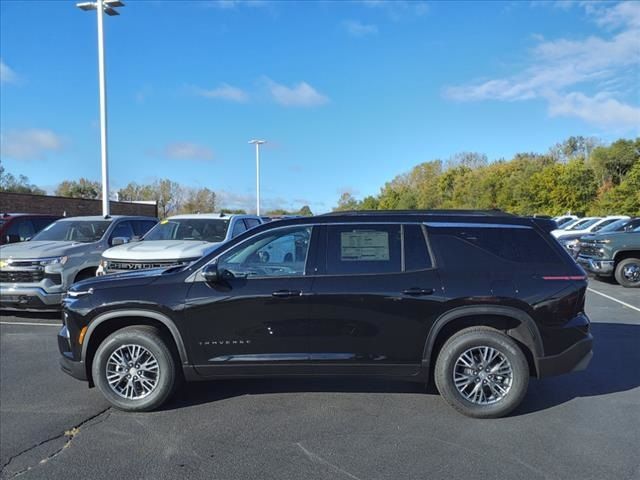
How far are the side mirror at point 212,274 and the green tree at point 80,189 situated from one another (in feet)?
219

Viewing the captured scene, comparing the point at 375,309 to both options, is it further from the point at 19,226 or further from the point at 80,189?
the point at 80,189

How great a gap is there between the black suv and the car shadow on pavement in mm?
552

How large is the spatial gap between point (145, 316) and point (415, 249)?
255cm

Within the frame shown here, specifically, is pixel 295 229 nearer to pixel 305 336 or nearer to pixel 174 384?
pixel 305 336

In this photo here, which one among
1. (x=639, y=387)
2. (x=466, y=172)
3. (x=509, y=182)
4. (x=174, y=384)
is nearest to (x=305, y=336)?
(x=174, y=384)

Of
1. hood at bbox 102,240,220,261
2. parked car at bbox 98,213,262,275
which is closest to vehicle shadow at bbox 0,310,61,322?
parked car at bbox 98,213,262,275

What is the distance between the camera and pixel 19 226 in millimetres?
11617

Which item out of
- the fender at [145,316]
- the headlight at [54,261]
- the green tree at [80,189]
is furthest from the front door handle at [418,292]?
the green tree at [80,189]

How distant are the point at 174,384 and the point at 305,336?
4.38 ft

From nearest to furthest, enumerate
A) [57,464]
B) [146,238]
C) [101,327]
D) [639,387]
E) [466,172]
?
Result: 1. [57,464]
2. [101,327]
3. [639,387]
4. [146,238]
5. [466,172]

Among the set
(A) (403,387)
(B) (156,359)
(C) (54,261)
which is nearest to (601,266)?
(A) (403,387)

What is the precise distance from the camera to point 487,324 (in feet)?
14.7

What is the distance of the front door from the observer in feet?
14.4

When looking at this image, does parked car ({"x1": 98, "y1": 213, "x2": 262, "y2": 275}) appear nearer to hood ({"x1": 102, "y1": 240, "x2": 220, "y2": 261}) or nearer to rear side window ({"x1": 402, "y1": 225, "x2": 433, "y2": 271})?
hood ({"x1": 102, "y1": 240, "x2": 220, "y2": 261})
